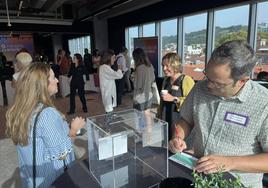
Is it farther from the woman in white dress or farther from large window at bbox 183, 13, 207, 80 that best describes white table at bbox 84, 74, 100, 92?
the woman in white dress

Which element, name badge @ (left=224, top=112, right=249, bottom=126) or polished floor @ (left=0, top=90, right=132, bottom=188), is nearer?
name badge @ (left=224, top=112, right=249, bottom=126)

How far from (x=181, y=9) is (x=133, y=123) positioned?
17.7 feet

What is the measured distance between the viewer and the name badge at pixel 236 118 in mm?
1010

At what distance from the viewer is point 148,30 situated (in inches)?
304

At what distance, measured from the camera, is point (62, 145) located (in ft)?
4.04

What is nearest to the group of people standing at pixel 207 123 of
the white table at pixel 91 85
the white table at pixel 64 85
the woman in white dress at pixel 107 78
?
the woman in white dress at pixel 107 78

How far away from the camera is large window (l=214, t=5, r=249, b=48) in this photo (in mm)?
4660

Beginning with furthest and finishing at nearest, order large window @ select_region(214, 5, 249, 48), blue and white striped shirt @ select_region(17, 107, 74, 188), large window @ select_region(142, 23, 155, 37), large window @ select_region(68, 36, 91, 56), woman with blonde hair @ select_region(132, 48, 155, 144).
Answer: large window @ select_region(68, 36, 91, 56) < large window @ select_region(142, 23, 155, 37) < large window @ select_region(214, 5, 249, 48) < woman with blonde hair @ select_region(132, 48, 155, 144) < blue and white striped shirt @ select_region(17, 107, 74, 188)

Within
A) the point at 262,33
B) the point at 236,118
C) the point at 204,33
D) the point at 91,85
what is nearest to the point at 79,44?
the point at 91,85

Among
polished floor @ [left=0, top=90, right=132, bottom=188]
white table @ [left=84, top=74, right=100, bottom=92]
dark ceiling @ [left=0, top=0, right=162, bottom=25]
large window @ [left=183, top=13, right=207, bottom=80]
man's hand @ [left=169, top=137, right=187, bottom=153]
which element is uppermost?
dark ceiling @ [left=0, top=0, right=162, bottom=25]

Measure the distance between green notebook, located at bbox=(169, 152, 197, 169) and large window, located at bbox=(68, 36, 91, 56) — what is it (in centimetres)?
1104

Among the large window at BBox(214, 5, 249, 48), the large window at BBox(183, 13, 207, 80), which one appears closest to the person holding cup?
the large window at BBox(214, 5, 249, 48)

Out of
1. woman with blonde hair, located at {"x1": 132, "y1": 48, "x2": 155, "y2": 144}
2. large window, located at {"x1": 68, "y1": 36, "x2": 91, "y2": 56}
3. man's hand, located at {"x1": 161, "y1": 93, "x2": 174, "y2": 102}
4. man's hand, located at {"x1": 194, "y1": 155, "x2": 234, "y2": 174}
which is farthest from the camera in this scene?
large window, located at {"x1": 68, "y1": 36, "x2": 91, "y2": 56}

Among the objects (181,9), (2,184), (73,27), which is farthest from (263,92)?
(73,27)
